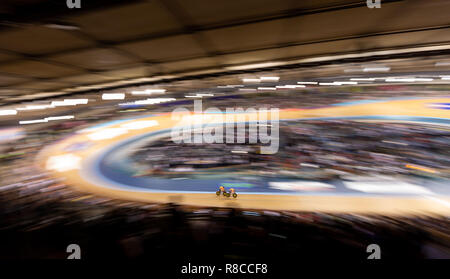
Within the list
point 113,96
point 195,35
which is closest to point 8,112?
point 113,96

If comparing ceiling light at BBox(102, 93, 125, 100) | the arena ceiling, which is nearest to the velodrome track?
ceiling light at BBox(102, 93, 125, 100)

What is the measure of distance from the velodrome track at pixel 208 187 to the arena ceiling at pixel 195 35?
2.04m

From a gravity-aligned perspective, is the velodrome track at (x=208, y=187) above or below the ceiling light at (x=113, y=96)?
below

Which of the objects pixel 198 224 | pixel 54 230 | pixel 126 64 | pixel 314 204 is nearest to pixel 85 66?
pixel 126 64

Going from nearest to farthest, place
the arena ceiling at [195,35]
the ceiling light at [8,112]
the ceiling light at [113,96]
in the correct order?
the arena ceiling at [195,35]
the ceiling light at [113,96]
the ceiling light at [8,112]

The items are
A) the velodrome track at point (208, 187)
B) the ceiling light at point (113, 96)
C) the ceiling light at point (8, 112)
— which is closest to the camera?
the velodrome track at point (208, 187)

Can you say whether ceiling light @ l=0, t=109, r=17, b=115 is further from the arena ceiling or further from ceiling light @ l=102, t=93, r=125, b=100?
ceiling light @ l=102, t=93, r=125, b=100

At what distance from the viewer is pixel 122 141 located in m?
5.25

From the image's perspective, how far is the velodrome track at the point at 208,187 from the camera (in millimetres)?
3053

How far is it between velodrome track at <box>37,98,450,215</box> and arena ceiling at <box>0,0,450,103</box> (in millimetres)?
2043

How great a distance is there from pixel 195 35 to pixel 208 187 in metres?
2.61

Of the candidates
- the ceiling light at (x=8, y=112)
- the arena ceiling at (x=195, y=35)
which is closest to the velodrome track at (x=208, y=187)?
the ceiling light at (x=8, y=112)

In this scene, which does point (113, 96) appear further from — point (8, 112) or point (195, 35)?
point (8, 112)

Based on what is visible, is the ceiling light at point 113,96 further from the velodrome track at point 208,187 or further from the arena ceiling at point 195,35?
the velodrome track at point 208,187
